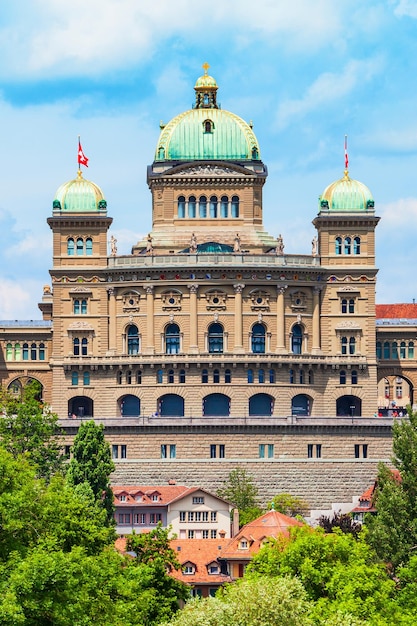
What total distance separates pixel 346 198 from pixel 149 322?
2216 cm

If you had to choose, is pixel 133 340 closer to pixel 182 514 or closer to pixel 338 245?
pixel 338 245

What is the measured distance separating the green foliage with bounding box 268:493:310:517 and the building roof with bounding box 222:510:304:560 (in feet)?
35.0

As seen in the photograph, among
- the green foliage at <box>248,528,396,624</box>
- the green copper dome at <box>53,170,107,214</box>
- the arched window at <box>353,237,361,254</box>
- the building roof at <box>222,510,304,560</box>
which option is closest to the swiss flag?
the green copper dome at <box>53,170,107,214</box>

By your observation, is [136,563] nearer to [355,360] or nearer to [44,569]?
[44,569]

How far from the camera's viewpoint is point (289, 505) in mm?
168625

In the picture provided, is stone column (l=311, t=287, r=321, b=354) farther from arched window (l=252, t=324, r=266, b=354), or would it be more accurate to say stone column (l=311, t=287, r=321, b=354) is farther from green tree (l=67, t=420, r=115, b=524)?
green tree (l=67, t=420, r=115, b=524)

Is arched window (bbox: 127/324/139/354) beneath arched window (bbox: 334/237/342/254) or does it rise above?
beneath

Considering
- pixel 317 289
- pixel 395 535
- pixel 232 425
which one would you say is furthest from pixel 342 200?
pixel 395 535

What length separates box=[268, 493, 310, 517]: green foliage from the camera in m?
168

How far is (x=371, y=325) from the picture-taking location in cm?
19500

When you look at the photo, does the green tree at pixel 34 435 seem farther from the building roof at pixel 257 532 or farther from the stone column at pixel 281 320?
the stone column at pixel 281 320

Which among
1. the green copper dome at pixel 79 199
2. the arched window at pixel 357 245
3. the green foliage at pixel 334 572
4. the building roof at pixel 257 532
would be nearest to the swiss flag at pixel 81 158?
the green copper dome at pixel 79 199

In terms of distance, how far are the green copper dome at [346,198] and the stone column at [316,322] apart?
805 centimetres

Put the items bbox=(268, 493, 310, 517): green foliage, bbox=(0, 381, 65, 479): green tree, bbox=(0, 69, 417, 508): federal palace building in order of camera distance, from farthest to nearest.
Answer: bbox=(0, 69, 417, 508): federal palace building
bbox=(268, 493, 310, 517): green foliage
bbox=(0, 381, 65, 479): green tree
